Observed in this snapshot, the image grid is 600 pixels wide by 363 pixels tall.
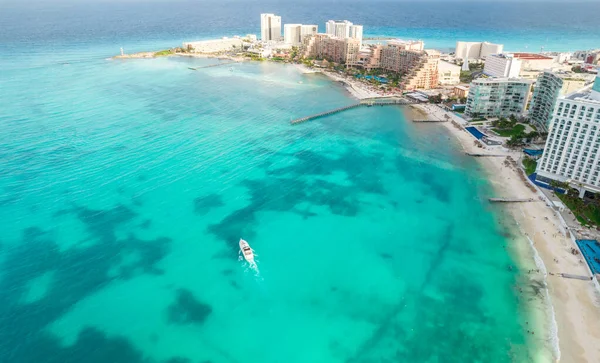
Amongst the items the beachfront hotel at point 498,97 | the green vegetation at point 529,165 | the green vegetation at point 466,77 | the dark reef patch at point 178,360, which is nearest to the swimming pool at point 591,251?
the green vegetation at point 529,165

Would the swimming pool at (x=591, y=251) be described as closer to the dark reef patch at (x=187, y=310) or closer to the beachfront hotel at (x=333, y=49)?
the dark reef patch at (x=187, y=310)

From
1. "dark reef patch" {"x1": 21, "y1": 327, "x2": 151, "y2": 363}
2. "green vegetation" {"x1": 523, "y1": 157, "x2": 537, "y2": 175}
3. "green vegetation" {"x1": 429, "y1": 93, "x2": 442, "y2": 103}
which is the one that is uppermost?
"green vegetation" {"x1": 429, "y1": 93, "x2": 442, "y2": 103}

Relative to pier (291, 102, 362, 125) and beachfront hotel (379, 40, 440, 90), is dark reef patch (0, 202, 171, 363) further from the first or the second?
beachfront hotel (379, 40, 440, 90)

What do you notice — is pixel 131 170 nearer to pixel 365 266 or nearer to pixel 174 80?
pixel 365 266

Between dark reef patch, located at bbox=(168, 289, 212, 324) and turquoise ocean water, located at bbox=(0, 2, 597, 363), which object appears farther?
dark reef patch, located at bbox=(168, 289, 212, 324)

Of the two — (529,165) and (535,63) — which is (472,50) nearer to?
(535,63)

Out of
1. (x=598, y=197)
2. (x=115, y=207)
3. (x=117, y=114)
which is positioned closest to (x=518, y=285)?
(x=598, y=197)

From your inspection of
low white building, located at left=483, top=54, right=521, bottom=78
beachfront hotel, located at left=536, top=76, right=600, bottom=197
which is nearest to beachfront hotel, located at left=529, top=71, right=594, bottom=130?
beachfront hotel, located at left=536, top=76, right=600, bottom=197
